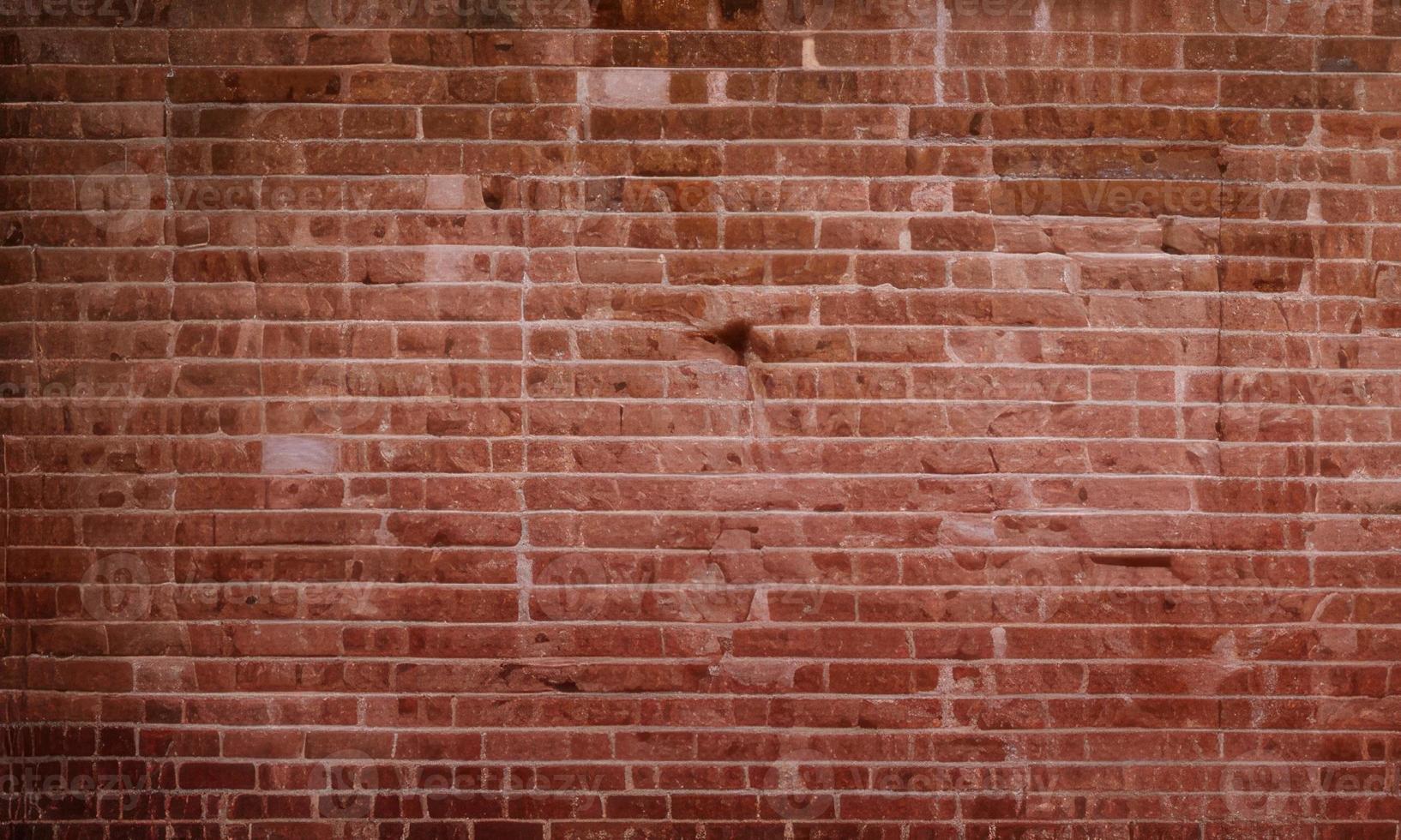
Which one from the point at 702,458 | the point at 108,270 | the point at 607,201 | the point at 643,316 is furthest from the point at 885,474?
the point at 108,270

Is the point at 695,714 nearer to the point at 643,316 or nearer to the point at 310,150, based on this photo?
the point at 643,316

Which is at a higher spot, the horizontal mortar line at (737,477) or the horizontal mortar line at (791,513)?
Answer: the horizontal mortar line at (737,477)

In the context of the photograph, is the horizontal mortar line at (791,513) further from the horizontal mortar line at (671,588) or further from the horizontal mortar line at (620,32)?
the horizontal mortar line at (620,32)

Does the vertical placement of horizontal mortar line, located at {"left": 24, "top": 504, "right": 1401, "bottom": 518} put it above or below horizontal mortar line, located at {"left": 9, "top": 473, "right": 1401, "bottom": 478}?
below

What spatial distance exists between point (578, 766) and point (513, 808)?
22 cm

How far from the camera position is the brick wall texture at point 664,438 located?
2.76 meters

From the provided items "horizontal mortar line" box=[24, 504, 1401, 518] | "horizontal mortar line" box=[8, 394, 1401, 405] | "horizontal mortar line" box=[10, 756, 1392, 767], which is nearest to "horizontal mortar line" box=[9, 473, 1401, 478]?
"horizontal mortar line" box=[24, 504, 1401, 518]

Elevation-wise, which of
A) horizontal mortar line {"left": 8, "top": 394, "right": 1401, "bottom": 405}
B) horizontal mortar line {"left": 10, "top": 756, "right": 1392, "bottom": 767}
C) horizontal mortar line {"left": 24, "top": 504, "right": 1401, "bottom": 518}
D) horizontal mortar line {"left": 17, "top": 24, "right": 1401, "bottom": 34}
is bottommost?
horizontal mortar line {"left": 10, "top": 756, "right": 1392, "bottom": 767}

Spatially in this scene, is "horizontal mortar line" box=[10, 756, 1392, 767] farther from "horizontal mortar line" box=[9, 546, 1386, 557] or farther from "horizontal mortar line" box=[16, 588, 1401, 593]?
"horizontal mortar line" box=[9, 546, 1386, 557]

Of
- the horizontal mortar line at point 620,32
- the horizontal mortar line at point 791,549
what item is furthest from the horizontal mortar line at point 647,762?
the horizontal mortar line at point 620,32

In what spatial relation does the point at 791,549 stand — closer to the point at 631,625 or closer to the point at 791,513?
the point at 791,513

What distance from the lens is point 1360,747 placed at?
2.79 metres

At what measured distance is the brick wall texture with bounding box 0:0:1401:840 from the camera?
9.04 ft

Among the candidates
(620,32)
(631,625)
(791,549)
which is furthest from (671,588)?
(620,32)
